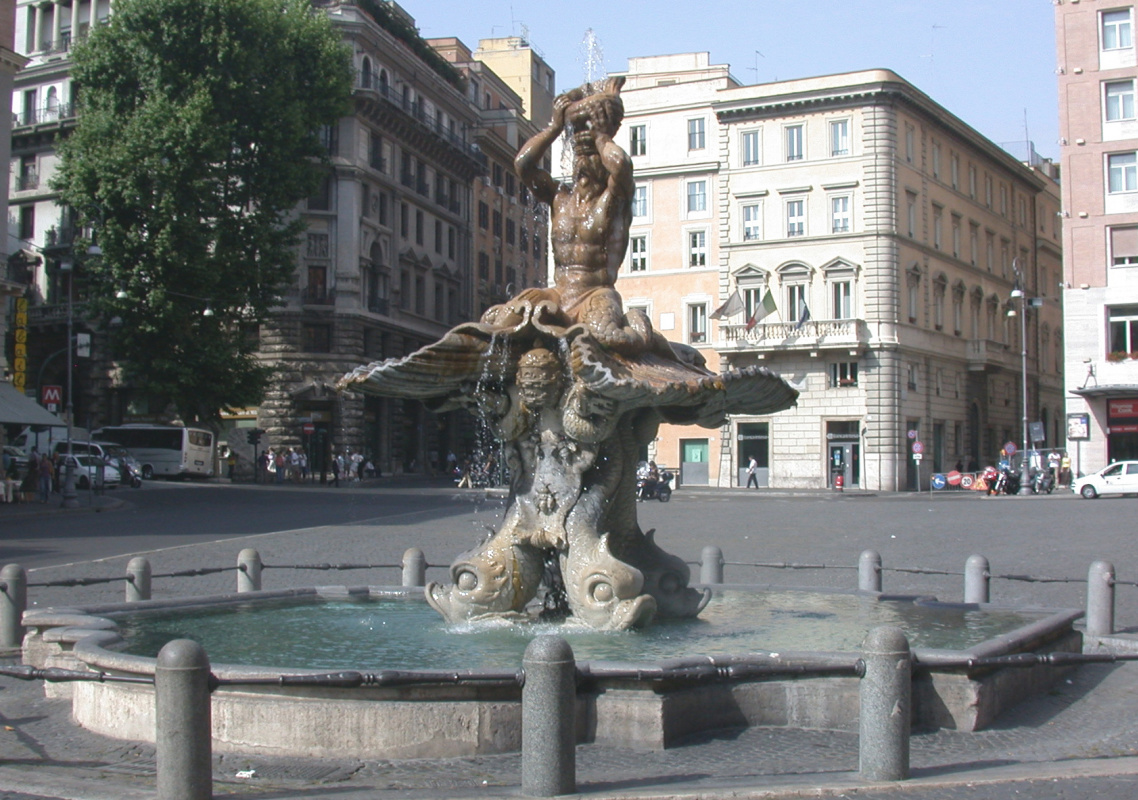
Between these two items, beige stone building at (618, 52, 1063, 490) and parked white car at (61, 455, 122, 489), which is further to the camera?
beige stone building at (618, 52, 1063, 490)

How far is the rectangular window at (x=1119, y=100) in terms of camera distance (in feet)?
140

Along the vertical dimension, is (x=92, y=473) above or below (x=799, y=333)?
below

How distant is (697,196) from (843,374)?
425 inches

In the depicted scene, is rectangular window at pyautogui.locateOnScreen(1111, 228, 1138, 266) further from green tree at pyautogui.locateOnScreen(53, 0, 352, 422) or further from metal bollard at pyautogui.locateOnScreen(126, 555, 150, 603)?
metal bollard at pyautogui.locateOnScreen(126, 555, 150, 603)

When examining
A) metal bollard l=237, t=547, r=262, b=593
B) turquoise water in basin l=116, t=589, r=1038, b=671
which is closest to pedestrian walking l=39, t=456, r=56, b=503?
metal bollard l=237, t=547, r=262, b=593

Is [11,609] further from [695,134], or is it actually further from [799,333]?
[695,134]

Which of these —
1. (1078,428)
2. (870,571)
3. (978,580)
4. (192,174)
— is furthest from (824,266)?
(978,580)

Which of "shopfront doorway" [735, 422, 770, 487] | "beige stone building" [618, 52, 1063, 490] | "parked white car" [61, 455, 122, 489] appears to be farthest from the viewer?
"shopfront doorway" [735, 422, 770, 487]

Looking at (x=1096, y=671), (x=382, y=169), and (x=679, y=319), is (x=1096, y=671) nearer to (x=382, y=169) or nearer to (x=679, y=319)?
(x=679, y=319)

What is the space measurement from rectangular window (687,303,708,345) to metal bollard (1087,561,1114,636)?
4402cm

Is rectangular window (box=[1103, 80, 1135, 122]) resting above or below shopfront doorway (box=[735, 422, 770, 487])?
above

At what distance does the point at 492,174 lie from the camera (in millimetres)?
69125

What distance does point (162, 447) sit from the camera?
4550 cm

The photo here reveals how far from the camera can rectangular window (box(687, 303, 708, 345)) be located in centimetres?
5366
